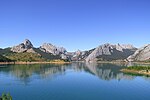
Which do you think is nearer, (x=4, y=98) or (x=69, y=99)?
(x=4, y=98)

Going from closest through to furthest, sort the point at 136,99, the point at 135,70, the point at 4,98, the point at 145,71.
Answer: the point at 4,98, the point at 136,99, the point at 145,71, the point at 135,70

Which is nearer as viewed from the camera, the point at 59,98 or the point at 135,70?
the point at 59,98

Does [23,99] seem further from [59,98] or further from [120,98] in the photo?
[120,98]

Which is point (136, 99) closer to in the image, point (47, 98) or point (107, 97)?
point (107, 97)

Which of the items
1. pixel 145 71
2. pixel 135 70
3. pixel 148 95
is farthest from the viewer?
pixel 135 70

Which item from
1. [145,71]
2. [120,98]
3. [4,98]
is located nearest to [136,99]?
[120,98]

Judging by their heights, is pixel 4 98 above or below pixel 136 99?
above

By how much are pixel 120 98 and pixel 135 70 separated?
9847 cm

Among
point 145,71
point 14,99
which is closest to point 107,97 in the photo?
point 14,99

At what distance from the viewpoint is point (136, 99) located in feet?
240

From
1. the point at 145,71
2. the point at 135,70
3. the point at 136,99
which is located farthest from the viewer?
the point at 135,70

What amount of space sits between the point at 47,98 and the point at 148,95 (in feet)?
112

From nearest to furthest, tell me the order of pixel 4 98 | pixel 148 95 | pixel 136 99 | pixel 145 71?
Result: pixel 4 98, pixel 136 99, pixel 148 95, pixel 145 71

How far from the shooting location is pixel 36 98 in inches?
2763
